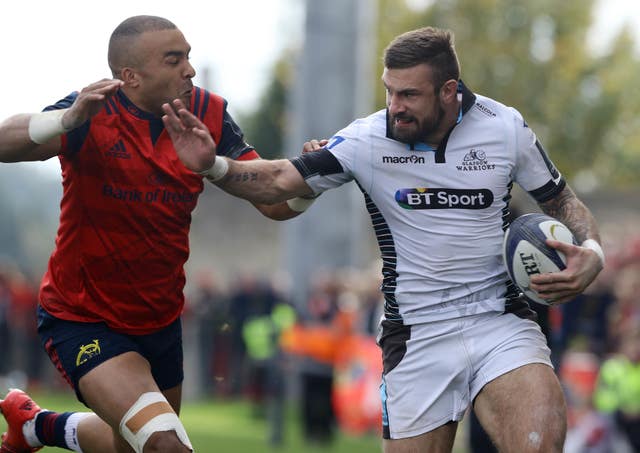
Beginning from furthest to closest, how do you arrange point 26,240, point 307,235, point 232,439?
point 26,240 < point 307,235 < point 232,439

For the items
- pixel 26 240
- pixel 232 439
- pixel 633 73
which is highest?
pixel 232 439

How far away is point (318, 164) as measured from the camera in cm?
672

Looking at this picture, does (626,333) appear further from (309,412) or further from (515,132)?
(515,132)

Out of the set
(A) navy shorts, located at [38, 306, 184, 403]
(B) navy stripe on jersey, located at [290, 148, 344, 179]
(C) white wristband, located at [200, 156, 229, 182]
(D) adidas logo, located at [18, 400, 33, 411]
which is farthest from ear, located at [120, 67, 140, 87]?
(D) adidas logo, located at [18, 400, 33, 411]

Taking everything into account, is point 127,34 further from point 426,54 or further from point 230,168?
point 426,54

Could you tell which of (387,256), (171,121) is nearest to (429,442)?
(387,256)

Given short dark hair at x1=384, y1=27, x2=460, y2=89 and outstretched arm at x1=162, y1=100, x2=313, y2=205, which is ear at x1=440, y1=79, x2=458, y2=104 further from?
outstretched arm at x1=162, y1=100, x2=313, y2=205

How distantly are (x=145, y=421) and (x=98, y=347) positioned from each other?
51cm

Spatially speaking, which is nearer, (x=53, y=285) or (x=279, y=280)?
(x=53, y=285)

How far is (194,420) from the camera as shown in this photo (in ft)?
63.7

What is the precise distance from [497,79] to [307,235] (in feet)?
89.3

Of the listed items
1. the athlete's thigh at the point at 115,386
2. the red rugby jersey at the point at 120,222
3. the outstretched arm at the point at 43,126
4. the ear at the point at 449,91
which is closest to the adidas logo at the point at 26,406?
Result: the red rugby jersey at the point at 120,222

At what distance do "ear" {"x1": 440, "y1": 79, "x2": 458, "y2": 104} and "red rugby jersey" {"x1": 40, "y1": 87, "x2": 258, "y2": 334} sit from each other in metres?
1.39

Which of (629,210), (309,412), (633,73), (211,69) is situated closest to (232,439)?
(309,412)
